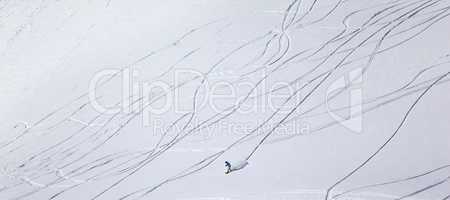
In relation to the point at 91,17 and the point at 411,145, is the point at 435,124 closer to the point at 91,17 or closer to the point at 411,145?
the point at 411,145

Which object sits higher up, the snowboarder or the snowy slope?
the snowy slope

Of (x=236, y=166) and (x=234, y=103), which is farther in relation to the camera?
(x=234, y=103)

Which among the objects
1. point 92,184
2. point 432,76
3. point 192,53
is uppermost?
point 192,53

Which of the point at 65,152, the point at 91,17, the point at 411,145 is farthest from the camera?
the point at 91,17

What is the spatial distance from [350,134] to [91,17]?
2.75ft

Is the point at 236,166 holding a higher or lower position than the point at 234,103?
lower

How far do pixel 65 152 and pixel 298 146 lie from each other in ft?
1.70

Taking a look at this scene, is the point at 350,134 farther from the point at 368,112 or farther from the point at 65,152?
the point at 65,152

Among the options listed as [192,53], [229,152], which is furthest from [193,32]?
[229,152]

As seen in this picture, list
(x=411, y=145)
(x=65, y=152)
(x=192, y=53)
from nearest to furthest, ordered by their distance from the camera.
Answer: (x=411, y=145)
(x=65, y=152)
(x=192, y=53)

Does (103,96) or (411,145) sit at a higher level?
(103,96)

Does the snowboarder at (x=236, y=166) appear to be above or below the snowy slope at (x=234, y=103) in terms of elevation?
below

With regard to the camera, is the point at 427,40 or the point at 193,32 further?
the point at 193,32

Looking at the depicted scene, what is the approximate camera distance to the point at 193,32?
1.32 meters
